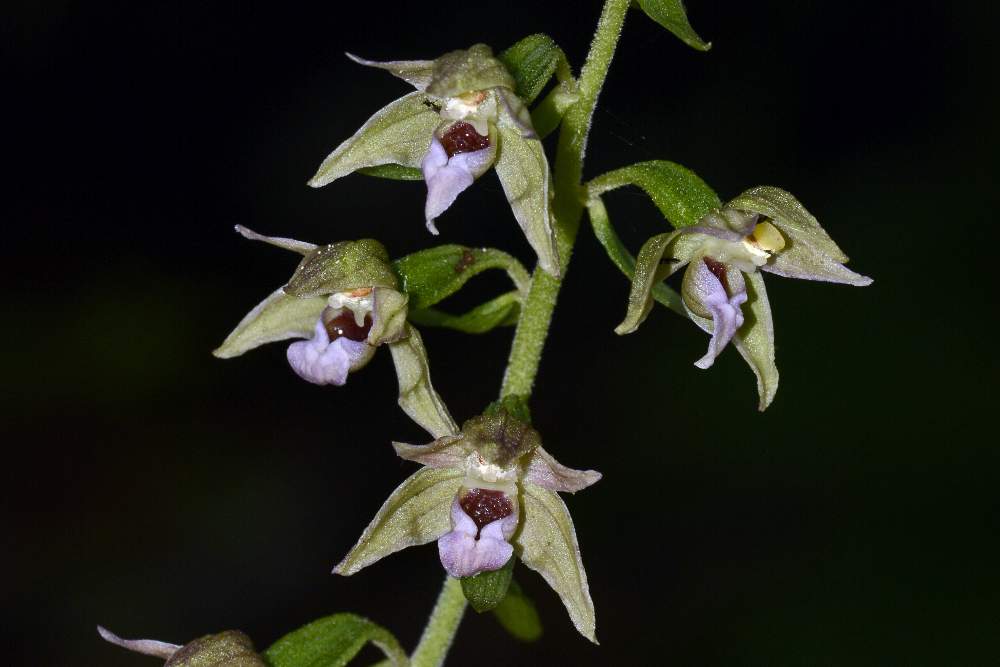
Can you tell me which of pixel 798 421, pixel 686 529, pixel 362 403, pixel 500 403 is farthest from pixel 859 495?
pixel 500 403

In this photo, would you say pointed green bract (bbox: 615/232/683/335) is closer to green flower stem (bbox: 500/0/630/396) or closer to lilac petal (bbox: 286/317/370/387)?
green flower stem (bbox: 500/0/630/396)

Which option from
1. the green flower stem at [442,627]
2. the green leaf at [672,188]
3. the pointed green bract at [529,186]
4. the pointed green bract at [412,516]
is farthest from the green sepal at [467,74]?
the green flower stem at [442,627]

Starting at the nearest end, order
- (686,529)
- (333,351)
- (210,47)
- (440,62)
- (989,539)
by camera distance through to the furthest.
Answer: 1. (440,62)
2. (333,351)
3. (989,539)
4. (686,529)
5. (210,47)

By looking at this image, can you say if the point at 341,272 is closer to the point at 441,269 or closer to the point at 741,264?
the point at 441,269

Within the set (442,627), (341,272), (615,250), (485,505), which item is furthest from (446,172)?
(442,627)

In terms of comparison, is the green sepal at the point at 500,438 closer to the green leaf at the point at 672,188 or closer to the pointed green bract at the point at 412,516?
A: the pointed green bract at the point at 412,516

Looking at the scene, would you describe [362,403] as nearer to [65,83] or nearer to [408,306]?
[65,83]

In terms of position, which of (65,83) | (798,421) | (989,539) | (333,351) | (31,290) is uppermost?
(65,83)
